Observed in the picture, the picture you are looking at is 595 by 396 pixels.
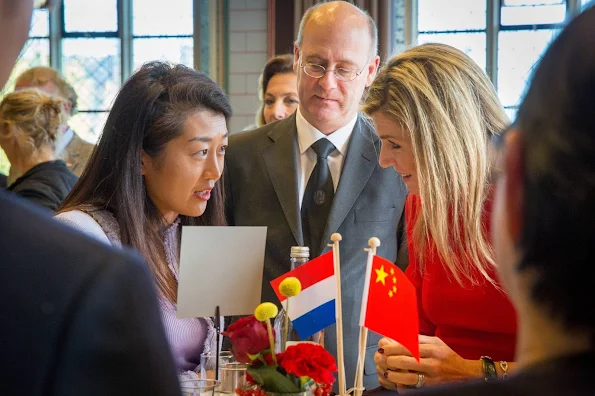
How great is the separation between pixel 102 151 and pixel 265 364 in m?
0.94

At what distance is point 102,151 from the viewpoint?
2328 millimetres

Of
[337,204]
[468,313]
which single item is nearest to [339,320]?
[468,313]

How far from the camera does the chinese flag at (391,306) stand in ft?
5.73

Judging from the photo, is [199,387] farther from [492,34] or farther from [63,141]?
[492,34]

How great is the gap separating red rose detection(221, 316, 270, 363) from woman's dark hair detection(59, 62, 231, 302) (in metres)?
0.64

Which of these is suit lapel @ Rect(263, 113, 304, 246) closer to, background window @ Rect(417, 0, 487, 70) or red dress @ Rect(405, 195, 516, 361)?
red dress @ Rect(405, 195, 516, 361)

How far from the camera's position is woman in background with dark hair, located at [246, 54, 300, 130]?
4.25 m

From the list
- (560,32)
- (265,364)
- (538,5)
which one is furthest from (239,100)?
(560,32)

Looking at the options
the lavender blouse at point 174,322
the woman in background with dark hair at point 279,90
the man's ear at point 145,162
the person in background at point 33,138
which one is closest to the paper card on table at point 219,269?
the lavender blouse at point 174,322

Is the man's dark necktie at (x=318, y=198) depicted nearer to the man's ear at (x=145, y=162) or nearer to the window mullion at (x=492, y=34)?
the man's ear at (x=145, y=162)

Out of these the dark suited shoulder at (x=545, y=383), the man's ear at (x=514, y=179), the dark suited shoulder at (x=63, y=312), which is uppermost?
the man's ear at (x=514, y=179)

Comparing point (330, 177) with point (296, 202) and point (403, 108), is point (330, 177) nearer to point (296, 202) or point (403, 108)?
point (296, 202)

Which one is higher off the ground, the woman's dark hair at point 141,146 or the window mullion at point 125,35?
the window mullion at point 125,35

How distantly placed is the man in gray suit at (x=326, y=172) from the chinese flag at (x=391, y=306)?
33.8 inches
